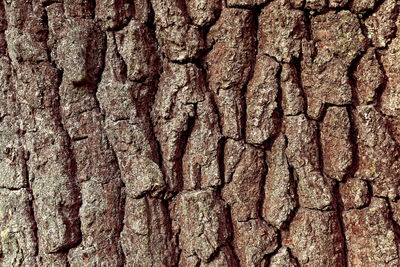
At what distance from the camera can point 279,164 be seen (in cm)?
134

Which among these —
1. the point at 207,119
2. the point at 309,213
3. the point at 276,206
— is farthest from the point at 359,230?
the point at 207,119

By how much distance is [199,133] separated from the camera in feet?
4.43

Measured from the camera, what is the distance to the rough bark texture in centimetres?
130

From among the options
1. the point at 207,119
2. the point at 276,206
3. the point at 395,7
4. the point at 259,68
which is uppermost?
the point at 395,7

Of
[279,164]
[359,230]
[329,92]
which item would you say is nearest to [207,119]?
[279,164]

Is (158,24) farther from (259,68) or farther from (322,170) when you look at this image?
(322,170)

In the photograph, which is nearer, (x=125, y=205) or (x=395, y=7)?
(x=395, y=7)

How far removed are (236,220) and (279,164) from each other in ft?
0.77

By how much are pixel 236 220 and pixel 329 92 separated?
51cm

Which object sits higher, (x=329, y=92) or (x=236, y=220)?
(x=329, y=92)

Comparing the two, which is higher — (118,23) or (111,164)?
(118,23)

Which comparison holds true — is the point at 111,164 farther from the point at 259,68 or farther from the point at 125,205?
the point at 259,68

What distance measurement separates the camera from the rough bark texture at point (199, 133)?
51.2 inches

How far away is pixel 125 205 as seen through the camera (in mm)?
1387
